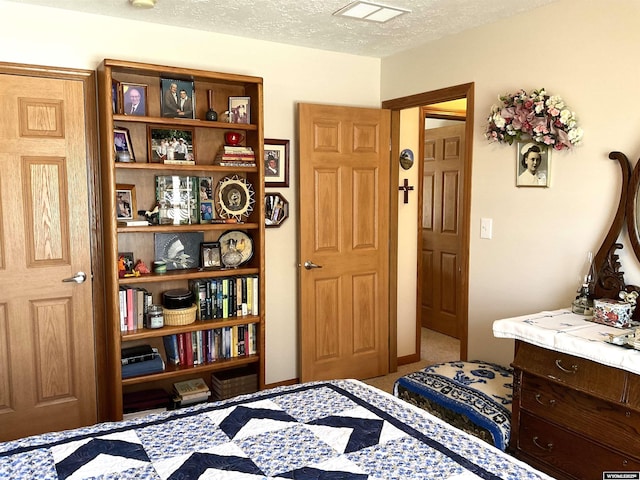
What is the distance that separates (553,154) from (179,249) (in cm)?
233

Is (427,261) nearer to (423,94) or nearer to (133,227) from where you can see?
(423,94)

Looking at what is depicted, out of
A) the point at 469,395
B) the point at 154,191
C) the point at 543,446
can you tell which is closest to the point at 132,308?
the point at 154,191

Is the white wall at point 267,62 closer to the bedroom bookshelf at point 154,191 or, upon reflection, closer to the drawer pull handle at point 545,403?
the bedroom bookshelf at point 154,191

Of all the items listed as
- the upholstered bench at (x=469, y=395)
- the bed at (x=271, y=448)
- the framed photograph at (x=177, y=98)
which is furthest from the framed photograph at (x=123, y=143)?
the upholstered bench at (x=469, y=395)

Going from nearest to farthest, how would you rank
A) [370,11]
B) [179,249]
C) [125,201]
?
1. [370,11]
2. [125,201]
3. [179,249]

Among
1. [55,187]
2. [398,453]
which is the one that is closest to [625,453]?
[398,453]

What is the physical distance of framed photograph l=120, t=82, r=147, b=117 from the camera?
3123 mm

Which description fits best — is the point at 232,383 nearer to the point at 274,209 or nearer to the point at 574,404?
the point at 274,209

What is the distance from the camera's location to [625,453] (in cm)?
207

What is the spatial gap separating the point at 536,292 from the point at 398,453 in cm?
183

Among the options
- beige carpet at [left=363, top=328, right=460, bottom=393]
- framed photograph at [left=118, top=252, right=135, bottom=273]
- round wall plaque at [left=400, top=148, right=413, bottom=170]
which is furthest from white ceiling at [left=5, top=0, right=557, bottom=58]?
beige carpet at [left=363, top=328, right=460, bottom=393]

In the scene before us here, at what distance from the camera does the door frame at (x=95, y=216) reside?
10.3 ft

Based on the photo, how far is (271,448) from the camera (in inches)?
63.4

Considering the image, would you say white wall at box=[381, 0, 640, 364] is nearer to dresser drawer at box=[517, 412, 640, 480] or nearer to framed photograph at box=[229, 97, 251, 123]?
dresser drawer at box=[517, 412, 640, 480]
